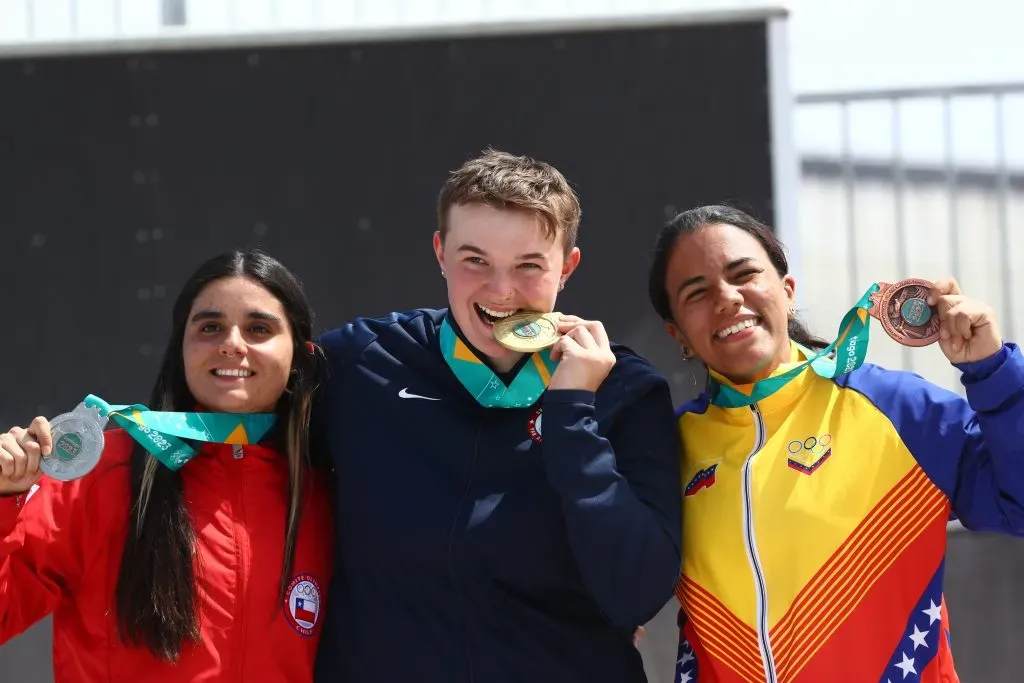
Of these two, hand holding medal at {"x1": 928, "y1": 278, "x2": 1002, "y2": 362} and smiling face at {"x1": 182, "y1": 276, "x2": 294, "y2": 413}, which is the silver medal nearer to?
smiling face at {"x1": 182, "y1": 276, "x2": 294, "y2": 413}

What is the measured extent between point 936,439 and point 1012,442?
197 mm

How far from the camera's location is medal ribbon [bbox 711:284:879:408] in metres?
2.83

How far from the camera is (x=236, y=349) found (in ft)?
9.68

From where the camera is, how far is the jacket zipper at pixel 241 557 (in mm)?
2713

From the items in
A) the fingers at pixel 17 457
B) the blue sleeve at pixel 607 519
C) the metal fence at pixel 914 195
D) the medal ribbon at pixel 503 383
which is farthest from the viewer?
the metal fence at pixel 914 195

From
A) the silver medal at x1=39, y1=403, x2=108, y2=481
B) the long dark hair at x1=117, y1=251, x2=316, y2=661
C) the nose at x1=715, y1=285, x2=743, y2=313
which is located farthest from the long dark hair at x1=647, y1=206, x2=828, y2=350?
the silver medal at x1=39, y1=403, x2=108, y2=481

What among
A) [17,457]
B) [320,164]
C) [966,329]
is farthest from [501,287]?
[320,164]

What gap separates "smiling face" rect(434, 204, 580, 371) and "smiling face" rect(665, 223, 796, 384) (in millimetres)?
393

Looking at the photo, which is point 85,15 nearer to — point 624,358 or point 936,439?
point 624,358

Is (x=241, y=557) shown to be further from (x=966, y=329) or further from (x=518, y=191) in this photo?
(x=966, y=329)

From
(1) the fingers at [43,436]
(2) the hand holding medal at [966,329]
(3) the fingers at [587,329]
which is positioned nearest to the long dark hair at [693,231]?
(3) the fingers at [587,329]

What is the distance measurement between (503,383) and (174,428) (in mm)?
846

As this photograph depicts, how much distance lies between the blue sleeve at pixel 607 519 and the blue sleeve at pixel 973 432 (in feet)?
2.07

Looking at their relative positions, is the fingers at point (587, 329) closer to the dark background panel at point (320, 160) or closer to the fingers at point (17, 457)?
the fingers at point (17, 457)
